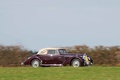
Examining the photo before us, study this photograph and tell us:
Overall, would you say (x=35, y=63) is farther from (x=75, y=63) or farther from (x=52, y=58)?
(x=75, y=63)

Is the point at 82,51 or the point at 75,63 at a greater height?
the point at 82,51

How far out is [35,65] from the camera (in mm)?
29219

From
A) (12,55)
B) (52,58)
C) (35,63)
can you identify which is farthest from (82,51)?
(12,55)

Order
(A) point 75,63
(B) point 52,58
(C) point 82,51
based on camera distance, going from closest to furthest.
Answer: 1. (A) point 75,63
2. (B) point 52,58
3. (C) point 82,51

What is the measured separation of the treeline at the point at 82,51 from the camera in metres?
31.3

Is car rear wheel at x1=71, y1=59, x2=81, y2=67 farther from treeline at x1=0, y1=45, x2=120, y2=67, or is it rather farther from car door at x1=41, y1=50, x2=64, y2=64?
treeline at x1=0, y1=45, x2=120, y2=67

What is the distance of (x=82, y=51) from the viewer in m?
32.8

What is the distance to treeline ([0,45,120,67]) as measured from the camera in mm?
31328

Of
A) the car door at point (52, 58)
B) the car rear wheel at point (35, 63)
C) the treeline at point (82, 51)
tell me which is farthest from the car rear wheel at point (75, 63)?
the treeline at point (82, 51)

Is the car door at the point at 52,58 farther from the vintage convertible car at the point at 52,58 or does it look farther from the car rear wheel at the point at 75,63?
the car rear wheel at the point at 75,63

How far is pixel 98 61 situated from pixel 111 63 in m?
1.08

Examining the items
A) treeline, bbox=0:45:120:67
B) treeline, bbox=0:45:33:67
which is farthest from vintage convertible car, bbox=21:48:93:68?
treeline, bbox=0:45:33:67

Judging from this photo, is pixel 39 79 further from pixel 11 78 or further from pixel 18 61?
pixel 18 61

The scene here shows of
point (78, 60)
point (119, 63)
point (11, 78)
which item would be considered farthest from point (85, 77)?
point (119, 63)
